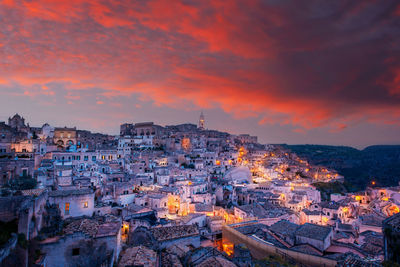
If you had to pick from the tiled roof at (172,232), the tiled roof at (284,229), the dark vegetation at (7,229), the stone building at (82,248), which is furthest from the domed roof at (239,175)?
the dark vegetation at (7,229)

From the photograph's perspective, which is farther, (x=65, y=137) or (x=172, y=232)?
(x=65, y=137)

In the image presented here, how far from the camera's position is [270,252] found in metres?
15.5

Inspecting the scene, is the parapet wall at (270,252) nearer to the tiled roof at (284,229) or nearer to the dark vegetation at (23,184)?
the tiled roof at (284,229)

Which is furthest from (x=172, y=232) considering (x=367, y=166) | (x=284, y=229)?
(x=367, y=166)

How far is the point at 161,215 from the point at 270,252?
1138 centimetres

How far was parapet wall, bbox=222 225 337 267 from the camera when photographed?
44.2 ft

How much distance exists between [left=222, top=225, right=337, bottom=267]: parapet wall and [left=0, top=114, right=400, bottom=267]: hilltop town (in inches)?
2.1

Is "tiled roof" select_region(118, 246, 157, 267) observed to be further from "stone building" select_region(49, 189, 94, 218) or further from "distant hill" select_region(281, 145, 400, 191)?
"distant hill" select_region(281, 145, 400, 191)

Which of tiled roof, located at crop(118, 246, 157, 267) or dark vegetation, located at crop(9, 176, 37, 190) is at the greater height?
dark vegetation, located at crop(9, 176, 37, 190)

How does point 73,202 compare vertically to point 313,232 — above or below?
above

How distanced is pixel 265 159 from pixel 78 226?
173ft

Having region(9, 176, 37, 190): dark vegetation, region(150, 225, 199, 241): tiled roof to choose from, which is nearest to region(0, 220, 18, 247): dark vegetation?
region(150, 225, 199, 241): tiled roof

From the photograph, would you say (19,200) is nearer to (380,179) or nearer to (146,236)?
(146,236)

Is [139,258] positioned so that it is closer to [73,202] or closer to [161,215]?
[73,202]
